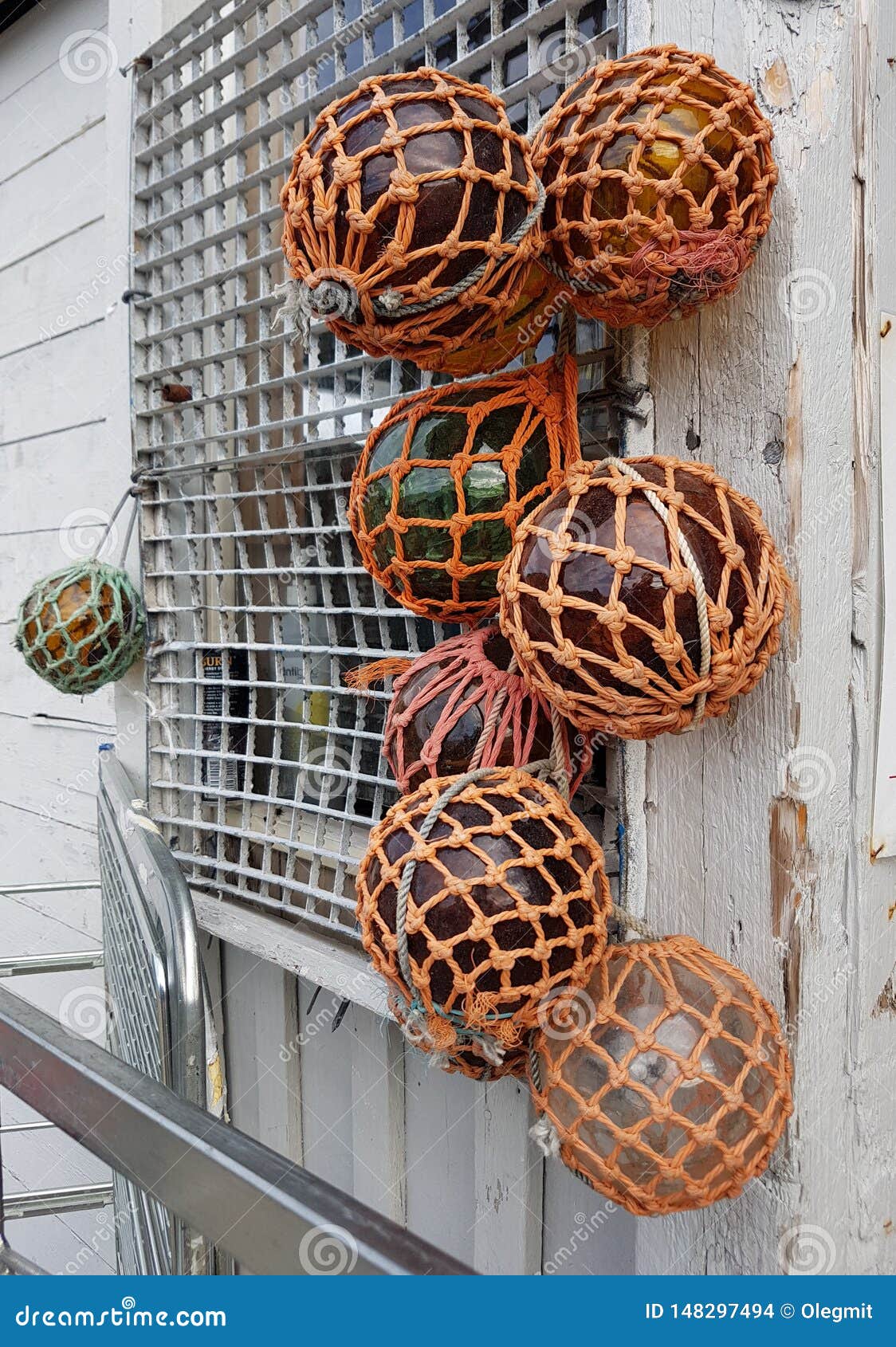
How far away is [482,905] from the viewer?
1.66 feet

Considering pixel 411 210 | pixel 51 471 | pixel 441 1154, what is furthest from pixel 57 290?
pixel 441 1154

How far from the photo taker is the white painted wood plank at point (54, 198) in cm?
161

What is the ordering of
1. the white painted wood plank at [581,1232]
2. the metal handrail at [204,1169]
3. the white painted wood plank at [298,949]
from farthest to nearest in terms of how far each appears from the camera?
the white painted wood plank at [298,949] < the white painted wood plank at [581,1232] < the metal handrail at [204,1169]

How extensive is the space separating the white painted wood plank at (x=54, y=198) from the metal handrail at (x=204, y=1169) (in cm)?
150

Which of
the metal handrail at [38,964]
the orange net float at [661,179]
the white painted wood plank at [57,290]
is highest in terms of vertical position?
the white painted wood plank at [57,290]

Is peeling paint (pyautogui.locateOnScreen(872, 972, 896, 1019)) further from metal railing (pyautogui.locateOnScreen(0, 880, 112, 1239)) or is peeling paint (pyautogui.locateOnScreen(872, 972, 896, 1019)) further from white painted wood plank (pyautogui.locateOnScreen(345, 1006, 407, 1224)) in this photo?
metal railing (pyautogui.locateOnScreen(0, 880, 112, 1239))

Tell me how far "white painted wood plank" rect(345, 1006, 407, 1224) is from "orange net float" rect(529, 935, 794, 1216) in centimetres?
59

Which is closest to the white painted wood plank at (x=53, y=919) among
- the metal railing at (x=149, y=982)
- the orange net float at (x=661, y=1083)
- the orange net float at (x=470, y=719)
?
the metal railing at (x=149, y=982)

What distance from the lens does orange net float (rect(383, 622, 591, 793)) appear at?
0.61 m

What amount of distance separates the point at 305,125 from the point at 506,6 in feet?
1.08

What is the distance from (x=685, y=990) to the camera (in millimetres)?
549

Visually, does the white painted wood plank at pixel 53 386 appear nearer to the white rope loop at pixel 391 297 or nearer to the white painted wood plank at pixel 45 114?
the white painted wood plank at pixel 45 114

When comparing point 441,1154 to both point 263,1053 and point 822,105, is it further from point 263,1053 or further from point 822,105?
point 822,105

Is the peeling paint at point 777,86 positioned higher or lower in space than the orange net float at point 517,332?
higher
